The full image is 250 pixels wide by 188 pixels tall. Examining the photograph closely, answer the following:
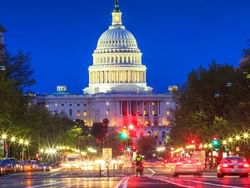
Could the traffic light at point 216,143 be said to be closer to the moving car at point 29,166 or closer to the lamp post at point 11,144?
the moving car at point 29,166

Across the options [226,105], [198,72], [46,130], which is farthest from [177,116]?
[46,130]

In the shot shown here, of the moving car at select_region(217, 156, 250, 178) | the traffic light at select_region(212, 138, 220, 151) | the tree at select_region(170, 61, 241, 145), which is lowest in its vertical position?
the moving car at select_region(217, 156, 250, 178)

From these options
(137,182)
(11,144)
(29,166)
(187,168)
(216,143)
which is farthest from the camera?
(11,144)

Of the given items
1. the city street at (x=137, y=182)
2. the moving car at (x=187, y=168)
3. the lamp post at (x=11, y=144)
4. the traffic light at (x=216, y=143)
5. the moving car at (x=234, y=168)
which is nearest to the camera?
the city street at (x=137, y=182)

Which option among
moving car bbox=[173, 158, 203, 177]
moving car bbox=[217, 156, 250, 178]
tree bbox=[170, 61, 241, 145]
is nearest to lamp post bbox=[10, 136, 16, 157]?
tree bbox=[170, 61, 241, 145]

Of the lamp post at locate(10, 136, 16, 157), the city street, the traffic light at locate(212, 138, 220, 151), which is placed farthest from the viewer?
the traffic light at locate(212, 138, 220, 151)

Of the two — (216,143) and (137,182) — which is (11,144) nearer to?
(216,143)

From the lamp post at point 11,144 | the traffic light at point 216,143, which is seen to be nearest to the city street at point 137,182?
the lamp post at point 11,144

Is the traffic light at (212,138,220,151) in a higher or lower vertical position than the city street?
higher

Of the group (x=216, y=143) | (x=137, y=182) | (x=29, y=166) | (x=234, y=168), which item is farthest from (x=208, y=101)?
(x=137, y=182)

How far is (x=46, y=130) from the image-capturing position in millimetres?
163625

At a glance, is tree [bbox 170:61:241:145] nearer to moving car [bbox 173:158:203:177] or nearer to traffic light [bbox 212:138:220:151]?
traffic light [bbox 212:138:220:151]

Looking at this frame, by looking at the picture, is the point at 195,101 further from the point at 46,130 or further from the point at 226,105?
the point at 46,130

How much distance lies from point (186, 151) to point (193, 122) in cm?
4099
